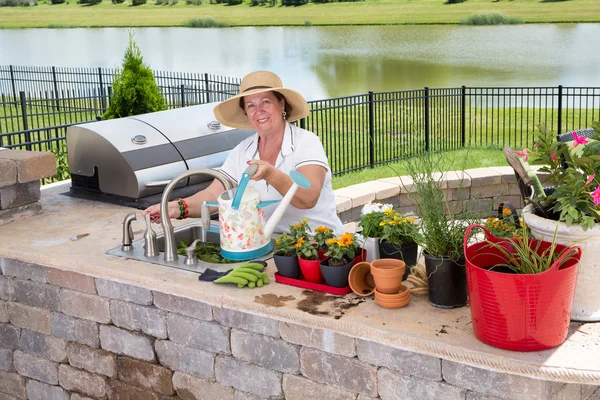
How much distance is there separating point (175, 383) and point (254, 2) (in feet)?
182

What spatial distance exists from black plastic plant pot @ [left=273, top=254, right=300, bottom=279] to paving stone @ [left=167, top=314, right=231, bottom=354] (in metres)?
0.40

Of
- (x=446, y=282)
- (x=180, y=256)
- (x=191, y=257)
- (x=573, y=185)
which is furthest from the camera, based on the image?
(x=180, y=256)

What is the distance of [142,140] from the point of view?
4.95 meters

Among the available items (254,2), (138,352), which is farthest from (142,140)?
(254,2)

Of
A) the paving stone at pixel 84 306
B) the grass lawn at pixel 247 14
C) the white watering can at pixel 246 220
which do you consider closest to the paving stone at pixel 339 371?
the white watering can at pixel 246 220

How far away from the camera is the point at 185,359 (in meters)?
3.73

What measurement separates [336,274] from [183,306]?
0.87 m

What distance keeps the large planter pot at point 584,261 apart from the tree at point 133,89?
6242 mm

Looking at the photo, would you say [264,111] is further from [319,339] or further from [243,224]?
[319,339]

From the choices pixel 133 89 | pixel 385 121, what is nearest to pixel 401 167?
pixel 385 121

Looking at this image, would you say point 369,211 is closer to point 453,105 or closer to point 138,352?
point 138,352

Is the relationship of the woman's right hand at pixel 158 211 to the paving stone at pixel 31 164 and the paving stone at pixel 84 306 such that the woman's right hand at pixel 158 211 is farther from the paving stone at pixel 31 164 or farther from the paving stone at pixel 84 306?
the paving stone at pixel 31 164

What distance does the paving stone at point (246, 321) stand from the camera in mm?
3354

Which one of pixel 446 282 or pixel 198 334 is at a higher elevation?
pixel 446 282
